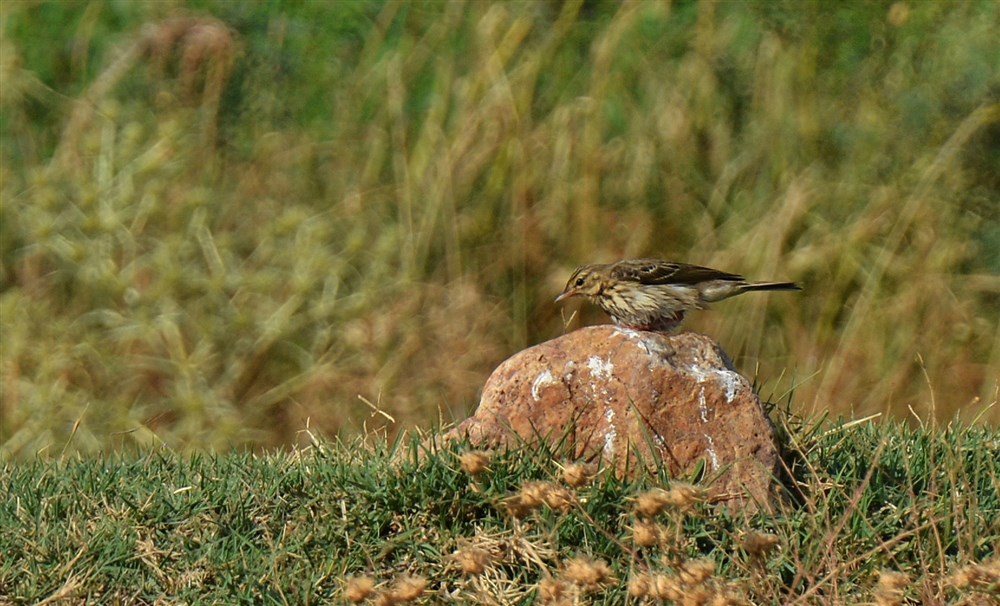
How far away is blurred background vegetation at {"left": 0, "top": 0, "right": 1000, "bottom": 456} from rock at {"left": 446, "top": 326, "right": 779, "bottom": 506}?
7.09 ft

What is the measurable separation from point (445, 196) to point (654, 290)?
7.99 ft

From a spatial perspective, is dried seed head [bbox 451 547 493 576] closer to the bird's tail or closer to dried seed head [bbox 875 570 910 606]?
dried seed head [bbox 875 570 910 606]

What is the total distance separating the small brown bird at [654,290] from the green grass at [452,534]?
946 mm

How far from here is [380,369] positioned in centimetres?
791

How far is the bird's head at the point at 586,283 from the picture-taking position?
646 centimetres

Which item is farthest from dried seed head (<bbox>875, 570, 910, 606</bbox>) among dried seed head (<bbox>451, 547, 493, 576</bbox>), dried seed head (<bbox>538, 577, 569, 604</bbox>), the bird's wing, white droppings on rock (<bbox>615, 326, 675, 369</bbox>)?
the bird's wing

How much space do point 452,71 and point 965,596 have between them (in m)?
5.09

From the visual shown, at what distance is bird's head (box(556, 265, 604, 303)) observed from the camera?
254 inches

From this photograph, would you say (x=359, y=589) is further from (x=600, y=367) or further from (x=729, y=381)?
(x=729, y=381)

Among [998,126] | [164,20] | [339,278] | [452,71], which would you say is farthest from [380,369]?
[998,126]

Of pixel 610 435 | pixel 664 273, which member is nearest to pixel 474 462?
pixel 610 435

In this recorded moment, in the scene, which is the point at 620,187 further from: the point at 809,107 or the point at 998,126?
the point at 998,126

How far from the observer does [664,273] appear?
6309 mm

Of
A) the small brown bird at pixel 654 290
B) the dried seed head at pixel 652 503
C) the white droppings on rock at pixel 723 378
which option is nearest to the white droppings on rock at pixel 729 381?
the white droppings on rock at pixel 723 378
